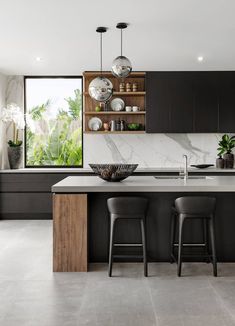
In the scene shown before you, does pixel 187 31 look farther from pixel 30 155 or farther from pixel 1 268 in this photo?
pixel 30 155

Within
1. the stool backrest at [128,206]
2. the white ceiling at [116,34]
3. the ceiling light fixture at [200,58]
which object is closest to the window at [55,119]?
the white ceiling at [116,34]

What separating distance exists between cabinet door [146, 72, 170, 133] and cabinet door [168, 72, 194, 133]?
0.31 feet

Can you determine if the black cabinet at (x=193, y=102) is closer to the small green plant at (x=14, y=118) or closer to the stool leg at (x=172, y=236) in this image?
the small green plant at (x=14, y=118)

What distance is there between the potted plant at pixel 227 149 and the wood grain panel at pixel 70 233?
12.9ft

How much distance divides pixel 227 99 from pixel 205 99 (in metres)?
0.36

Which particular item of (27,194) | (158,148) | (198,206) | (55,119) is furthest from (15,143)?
(198,206)

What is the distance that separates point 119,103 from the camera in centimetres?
773

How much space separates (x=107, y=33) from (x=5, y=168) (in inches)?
143

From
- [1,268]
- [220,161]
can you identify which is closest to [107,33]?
[1,268]

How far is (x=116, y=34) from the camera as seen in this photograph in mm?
5215

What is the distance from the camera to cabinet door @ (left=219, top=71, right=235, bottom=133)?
7438 mm

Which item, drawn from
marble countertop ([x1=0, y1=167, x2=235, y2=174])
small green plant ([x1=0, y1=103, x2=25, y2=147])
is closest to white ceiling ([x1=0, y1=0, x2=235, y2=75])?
small green plant ([x1=0, y1=103, x2=25, y2=147])

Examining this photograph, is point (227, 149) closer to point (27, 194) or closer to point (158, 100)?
point (158, 100)

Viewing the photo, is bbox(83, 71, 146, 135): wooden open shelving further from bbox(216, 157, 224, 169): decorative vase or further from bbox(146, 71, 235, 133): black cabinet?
bbox(216, 157, 224, 169): decorative vase
